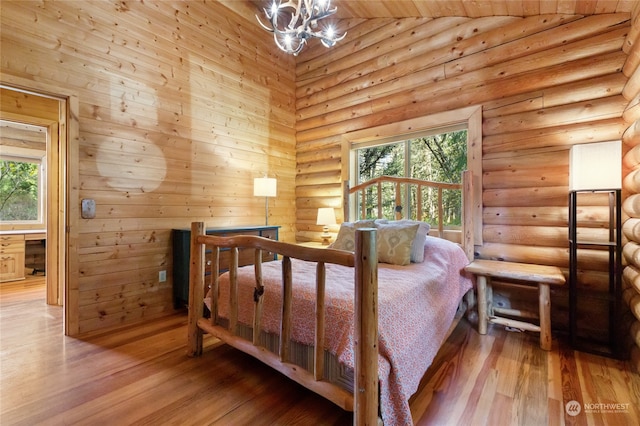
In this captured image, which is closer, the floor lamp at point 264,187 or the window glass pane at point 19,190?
the floor lamp at point 264,187

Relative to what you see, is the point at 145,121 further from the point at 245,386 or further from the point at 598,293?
the point at 598,293

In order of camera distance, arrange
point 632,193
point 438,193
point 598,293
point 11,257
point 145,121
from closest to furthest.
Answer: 1. point 632,193
2. point 598,293
3. point 145,121
4. point 438,193
5. point 11,257

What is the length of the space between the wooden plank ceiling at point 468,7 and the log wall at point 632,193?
10.4 inches

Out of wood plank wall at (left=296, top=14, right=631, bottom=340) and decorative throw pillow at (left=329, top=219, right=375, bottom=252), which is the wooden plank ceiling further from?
decorative throw pillow at (left=329, top=219, right=375, bottom=252)

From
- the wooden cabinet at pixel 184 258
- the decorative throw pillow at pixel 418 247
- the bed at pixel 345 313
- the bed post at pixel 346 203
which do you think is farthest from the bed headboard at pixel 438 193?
the wooden cabinet at pixel 184 258

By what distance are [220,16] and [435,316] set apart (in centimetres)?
407

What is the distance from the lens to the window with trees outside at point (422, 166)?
10.2 ft

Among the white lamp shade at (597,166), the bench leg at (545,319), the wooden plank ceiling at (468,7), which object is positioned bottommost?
the bench leg at (545,319)

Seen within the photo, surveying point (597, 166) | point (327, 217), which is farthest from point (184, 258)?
point (597, 166)

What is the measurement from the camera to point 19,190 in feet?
16.7

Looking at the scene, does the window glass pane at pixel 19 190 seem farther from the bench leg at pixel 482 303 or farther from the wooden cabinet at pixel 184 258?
the bench leg at pixel 482 303

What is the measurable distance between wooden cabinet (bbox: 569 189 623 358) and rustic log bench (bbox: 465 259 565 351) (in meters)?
0.20

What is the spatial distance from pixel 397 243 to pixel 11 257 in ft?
19.6

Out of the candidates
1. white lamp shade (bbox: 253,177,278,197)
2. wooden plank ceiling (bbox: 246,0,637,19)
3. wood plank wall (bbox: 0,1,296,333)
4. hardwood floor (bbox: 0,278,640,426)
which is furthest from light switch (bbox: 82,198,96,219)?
wooden plank ceiling (bbox: 246,0,637,19)
